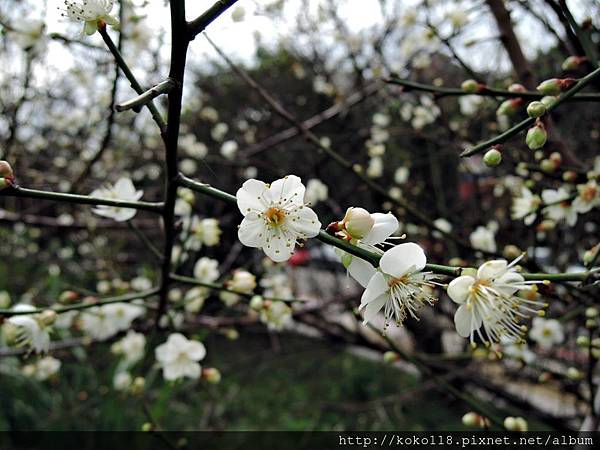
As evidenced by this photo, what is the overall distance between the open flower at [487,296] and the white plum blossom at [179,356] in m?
1.04

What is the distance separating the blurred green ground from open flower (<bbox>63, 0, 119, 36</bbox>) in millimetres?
1836

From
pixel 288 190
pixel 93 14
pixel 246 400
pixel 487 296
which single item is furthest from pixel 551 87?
pixel 246 400

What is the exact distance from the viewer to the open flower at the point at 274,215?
0.87 meters

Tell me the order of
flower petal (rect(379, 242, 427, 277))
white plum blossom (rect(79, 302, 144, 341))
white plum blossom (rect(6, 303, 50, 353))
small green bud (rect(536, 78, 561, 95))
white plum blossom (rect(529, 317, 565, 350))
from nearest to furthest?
1. flower petal (rect(379, 242, 427, 277))
2. small green bud (rect(536, 78, 561, 95))
3. white plum blossom (rect(6, 303, 50, 353))
4. white plum blossom (rect(79, 302, 144, 341))
5. white plum blossom (rect(529, 317, 565, 350))

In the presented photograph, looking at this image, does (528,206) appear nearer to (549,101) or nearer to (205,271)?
(549,101)

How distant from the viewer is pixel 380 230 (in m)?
0.83

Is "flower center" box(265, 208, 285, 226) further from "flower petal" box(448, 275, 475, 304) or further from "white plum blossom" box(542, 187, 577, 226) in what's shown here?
"white plum blossom" box(542, 187, 577, 226)

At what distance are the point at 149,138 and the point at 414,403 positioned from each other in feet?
11.6

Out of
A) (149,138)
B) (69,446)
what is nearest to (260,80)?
(149,138)

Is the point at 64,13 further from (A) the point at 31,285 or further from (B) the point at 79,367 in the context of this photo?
(A) the point at 31,285

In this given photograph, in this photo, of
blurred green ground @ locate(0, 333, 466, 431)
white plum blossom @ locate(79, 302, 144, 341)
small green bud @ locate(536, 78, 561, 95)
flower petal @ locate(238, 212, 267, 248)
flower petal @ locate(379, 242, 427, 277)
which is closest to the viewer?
flower petal @ locate(379, 242, 427, 277)

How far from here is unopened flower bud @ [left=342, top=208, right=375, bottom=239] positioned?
31.9 inches

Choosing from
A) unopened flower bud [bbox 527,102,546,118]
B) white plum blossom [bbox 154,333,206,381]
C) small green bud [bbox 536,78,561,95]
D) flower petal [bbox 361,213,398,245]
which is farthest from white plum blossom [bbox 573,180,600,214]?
white plum blossom [bbox 154,333,206,381]

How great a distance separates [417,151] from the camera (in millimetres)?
4348
